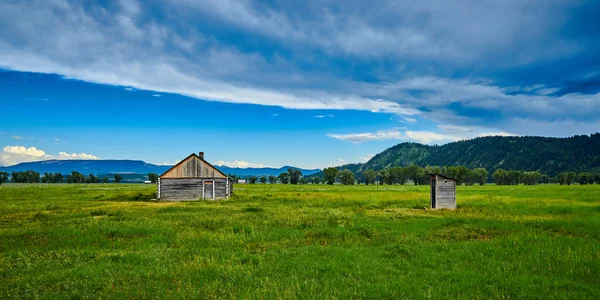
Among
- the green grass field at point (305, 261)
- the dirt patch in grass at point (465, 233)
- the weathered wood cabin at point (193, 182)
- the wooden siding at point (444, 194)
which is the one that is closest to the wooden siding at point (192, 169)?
the weathered wood cabin at point (193, 182)

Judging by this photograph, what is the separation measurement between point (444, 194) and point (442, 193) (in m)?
0.27

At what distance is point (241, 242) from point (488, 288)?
35.3ft

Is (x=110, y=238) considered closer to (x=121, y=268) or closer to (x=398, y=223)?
(x=121, y=268)

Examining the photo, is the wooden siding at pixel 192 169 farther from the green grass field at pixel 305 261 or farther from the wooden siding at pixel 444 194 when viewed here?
the wooden siding at pixel 444 194

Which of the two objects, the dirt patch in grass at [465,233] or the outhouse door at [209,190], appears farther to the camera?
the outhouse door at [209,190]

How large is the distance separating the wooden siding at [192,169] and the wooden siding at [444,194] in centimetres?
3287

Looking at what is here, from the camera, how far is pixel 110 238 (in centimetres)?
1867

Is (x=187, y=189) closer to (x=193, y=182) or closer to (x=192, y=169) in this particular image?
(x=193, y=182)

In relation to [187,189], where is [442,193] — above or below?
above

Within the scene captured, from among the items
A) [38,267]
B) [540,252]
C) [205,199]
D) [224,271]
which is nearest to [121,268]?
[38,267]

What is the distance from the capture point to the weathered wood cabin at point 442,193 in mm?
35375

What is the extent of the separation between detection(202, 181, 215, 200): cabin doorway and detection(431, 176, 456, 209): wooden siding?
3247 centimetres

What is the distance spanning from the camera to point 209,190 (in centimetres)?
5328

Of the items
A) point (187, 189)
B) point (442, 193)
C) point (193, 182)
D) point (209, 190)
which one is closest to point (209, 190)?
point (209, 190)
